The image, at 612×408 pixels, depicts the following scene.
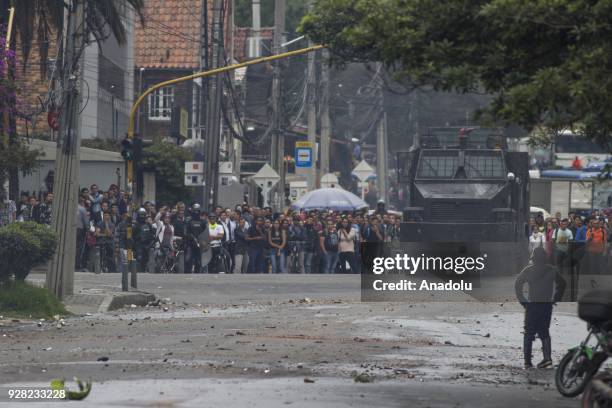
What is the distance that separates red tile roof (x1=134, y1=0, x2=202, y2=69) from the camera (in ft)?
199

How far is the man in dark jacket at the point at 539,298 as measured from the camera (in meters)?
15.9

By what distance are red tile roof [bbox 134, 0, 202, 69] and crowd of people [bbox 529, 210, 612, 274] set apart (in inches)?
987

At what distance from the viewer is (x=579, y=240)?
35281 mm

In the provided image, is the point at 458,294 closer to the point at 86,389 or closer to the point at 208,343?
the point at 208,343

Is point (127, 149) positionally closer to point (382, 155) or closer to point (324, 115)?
point (324, 115)

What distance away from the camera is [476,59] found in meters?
12.4

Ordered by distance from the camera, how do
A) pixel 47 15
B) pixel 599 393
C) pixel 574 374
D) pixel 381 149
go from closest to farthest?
pixel 599 393, pixel 574 374, pixel 47 15, pixel 381 149

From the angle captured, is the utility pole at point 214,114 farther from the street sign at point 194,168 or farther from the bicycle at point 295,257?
the bicycle at point 295,257

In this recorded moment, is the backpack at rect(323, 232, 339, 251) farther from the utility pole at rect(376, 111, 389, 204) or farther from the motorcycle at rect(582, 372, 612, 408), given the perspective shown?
the utility pole at rect(376, 111, 389, 204)

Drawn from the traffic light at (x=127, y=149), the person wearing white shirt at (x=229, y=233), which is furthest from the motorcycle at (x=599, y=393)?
the person wearing white shirt at (x=229, y=233)

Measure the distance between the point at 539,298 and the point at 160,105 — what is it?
4603 centimetres

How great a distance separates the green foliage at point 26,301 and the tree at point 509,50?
10089 mm

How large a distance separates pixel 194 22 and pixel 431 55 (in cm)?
5024

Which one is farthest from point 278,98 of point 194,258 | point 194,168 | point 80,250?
point 80,250
